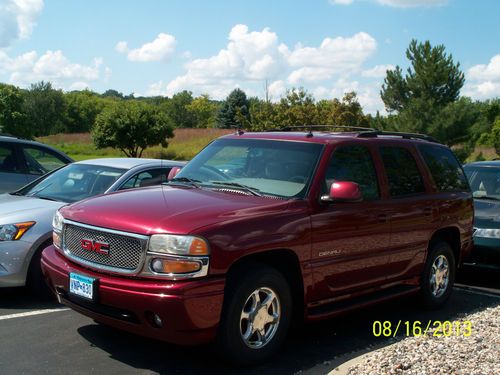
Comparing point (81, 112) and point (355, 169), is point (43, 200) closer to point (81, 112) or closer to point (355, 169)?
point (355, 169)

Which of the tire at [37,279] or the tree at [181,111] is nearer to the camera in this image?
the tire at [37,279]

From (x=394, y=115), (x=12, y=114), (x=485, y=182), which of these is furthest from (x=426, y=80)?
(x=12, y=114)

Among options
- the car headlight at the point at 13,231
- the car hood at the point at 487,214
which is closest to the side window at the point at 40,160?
the car headlight at the point at 13,231

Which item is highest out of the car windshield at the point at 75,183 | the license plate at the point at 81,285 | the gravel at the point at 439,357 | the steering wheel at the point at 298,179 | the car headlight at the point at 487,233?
the steering wheel at the point at 298,179

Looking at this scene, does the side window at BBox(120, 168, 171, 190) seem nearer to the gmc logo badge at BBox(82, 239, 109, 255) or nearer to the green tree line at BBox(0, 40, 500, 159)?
the gmc logo badge at BBox(82, 239, 109, 255)

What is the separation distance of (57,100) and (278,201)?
102m

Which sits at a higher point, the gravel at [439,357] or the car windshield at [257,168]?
the car windshield at [257,168]

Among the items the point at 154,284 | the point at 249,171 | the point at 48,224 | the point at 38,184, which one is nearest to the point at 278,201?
the point at 249,171

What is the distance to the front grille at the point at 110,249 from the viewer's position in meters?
4.30

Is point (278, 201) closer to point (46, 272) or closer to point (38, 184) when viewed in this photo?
point (46, 272)

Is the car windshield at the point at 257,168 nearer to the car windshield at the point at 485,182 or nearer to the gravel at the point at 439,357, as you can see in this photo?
the gravel at the point at 439,357

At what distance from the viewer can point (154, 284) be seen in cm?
417

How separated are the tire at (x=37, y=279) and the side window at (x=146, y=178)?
4.66ft

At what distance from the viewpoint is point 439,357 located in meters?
4.59
